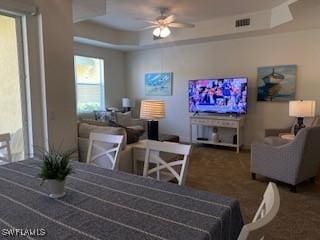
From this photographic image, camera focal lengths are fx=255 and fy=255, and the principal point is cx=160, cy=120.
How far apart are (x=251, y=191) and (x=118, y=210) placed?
2.62m

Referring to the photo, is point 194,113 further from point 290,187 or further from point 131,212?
point 131,212

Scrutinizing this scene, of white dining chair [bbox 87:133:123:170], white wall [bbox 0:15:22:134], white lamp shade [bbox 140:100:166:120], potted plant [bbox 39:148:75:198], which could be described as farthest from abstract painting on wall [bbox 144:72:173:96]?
potted plant [bbox 39:148:75:198]

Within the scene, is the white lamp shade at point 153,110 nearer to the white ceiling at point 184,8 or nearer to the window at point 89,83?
the white ceiling at point 184,8

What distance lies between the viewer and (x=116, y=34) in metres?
6.39

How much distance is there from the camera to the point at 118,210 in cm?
123

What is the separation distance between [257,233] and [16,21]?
11.1 ft

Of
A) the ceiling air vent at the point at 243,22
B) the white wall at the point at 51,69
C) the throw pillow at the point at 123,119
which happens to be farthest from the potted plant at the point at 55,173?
the ceiling air vent at the point at 243,22

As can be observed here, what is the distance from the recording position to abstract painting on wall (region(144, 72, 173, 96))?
22.3 ft

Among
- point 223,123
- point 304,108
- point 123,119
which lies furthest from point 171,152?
point 123,119

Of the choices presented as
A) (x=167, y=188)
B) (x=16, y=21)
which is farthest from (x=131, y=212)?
(x=16, y=21)

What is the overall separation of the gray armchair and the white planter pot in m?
2.89

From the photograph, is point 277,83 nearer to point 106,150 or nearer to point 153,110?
point 153,110

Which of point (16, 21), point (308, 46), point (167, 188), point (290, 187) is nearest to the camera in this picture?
point (167, 188)

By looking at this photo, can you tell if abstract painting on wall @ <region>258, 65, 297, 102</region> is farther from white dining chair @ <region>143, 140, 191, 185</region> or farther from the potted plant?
the potted plant
